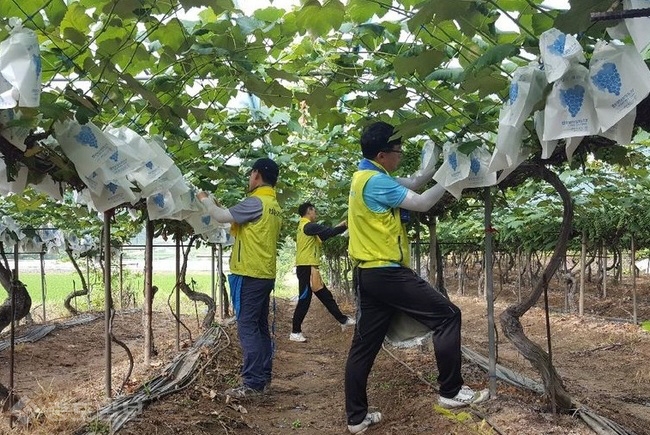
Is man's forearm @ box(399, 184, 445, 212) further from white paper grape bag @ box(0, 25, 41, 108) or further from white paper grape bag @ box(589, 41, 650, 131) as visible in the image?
white paper grape bag @ box(0, 25, 41, 108)

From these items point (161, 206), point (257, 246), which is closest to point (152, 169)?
point (161, 206)

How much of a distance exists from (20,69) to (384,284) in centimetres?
208

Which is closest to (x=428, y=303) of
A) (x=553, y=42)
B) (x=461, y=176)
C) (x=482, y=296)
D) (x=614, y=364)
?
(x=461, y=176)

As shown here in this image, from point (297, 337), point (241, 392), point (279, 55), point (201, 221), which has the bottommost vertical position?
point (297, 337)

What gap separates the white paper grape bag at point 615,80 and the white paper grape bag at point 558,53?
66mm

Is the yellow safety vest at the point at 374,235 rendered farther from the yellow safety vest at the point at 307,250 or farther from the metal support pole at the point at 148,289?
the yellow safety vest at the point at 307,250

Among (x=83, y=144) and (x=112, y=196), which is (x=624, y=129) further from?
(x=112, y=196)

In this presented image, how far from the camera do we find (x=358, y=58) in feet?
11.0

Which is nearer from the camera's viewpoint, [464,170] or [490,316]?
[464,170]

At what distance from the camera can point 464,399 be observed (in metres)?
3.29

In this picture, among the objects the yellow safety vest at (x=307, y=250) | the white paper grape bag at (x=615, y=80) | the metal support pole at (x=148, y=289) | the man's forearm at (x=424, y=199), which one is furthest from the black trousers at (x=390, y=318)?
the yellow safety vest at (x=307, y=250)

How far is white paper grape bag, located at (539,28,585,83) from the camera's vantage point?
1784mm

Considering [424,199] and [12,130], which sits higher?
[12,130]

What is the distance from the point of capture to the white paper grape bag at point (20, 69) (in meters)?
1.81
